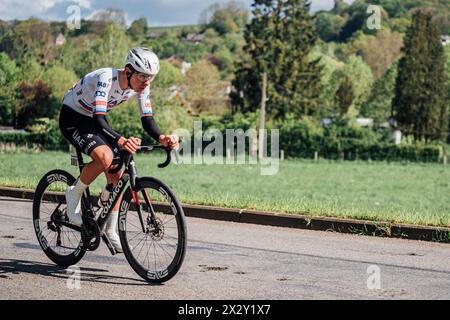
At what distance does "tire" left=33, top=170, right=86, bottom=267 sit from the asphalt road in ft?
0.46

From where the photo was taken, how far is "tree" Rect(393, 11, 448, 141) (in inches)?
3132

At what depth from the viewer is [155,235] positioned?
20.5 feet

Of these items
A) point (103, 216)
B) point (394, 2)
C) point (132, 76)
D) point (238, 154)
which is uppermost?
point (394, 2)

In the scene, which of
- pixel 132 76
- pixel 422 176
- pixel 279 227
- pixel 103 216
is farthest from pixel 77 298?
pixel 422 176

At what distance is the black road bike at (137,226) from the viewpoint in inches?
241

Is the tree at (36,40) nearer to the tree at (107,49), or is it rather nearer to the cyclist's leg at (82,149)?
the tree at (107,49)

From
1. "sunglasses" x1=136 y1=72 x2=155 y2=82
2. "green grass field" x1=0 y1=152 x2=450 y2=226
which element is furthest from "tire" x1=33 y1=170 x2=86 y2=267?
"green grass field" x1=0 y1=152 x2=450 y2=226

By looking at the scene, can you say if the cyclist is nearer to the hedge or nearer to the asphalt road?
the asphalt road

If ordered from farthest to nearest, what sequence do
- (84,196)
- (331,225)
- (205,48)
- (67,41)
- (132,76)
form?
(205,48) < (67,41) < (331,225) < (84,196) < (132,76)

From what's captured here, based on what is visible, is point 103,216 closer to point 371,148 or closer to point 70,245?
point 70,245

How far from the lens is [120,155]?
21.3 ft

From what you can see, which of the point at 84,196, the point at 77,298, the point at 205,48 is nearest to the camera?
the point at 77,298

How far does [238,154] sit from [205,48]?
425 feet

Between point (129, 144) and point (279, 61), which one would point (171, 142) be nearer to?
point (129, 144)
